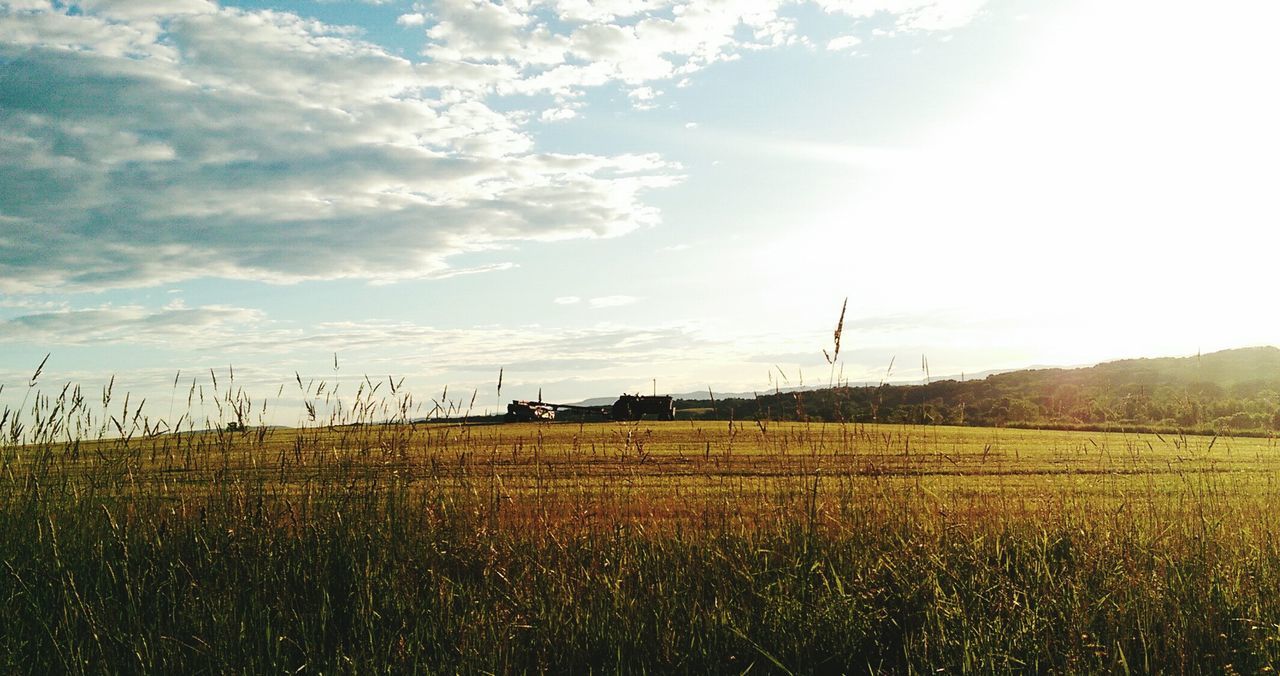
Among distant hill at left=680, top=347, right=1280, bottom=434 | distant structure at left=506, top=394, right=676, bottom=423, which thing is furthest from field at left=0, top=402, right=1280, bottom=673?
distant structure at left=506, top=394, right=676, bottom=423

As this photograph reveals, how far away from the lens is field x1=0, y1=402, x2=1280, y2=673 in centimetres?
339

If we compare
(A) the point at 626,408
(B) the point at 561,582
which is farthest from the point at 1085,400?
(A) the point at 626,408

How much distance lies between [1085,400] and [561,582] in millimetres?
5864

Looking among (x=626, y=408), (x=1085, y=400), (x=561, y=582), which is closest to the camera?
(x=561, y=582)

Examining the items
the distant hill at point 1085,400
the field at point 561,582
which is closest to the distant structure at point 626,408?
the distant hill at point 1085,400

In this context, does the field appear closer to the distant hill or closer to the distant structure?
the distant hill

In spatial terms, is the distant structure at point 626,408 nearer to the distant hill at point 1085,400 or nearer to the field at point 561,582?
the distant hill at point 1085,400

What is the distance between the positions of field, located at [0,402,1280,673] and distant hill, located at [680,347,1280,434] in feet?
2.43

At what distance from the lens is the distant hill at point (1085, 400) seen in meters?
6.16

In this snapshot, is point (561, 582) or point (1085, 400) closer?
point (561, 582)

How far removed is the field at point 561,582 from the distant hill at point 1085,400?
29.1 inches

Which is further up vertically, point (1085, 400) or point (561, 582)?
point (1085, 400)

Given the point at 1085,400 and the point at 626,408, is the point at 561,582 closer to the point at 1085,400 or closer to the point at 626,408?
the point at 1085,400

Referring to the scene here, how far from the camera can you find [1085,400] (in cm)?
768
